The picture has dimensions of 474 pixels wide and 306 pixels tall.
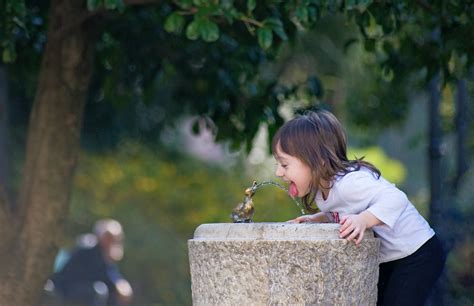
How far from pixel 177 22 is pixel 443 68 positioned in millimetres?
1863

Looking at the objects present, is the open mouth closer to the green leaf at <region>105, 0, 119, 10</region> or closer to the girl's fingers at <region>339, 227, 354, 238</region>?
the girl's fingers at <region>339, 227, 354, 238</region>

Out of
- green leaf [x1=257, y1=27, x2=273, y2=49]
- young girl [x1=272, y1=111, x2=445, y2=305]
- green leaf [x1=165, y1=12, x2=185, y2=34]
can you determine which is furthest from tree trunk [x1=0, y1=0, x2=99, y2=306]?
young girl [x1=272, y1=111, x2=445, y2=305]

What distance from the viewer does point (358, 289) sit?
3.94m

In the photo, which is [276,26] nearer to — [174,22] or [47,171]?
[174,22]

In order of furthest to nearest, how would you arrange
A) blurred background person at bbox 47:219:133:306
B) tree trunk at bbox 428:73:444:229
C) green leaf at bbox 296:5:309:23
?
blurred background person at bbox 47:219:133:306
tree trunk at bbox 428:73:444:229
green leaf at bbox 296:5:309:23

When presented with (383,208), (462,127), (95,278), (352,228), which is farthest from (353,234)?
(95,278)

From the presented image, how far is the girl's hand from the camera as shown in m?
3.80

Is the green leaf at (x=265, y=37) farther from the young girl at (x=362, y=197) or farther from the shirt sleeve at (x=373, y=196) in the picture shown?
the shirt sleeve at (x=373, y=196)

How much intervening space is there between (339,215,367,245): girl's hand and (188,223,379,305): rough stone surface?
0.03m

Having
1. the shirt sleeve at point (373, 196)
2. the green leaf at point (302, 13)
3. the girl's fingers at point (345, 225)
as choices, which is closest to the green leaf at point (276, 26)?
the green leaf at point (302, 13)

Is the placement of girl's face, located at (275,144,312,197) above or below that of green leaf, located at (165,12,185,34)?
below

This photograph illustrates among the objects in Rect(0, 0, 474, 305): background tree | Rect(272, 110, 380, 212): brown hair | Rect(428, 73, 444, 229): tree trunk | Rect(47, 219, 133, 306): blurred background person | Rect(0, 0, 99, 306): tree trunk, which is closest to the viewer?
Rect(272, 110, 380, 212): brown hair

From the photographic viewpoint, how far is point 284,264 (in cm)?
381

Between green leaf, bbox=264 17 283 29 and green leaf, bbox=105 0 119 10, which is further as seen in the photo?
green leaf, bbox=264 17 283 29
